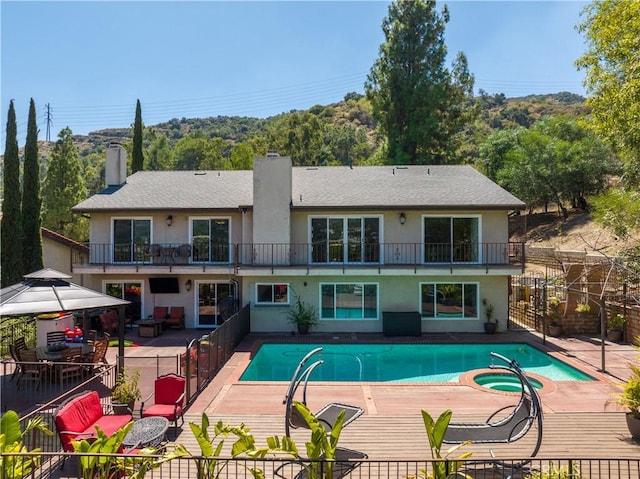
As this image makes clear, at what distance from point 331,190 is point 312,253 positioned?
3233 mm

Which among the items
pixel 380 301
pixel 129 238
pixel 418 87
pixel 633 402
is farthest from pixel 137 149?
pixel 633 402

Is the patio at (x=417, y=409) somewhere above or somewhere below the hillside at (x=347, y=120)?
below

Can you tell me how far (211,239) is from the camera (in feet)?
62.1

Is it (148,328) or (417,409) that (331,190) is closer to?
(148,328)

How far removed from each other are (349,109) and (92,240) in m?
97.9

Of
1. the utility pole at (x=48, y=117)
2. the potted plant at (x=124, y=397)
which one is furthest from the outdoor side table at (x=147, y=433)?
the utility pole at (x=48, y=117)

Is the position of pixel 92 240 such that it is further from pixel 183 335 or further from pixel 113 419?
pixel 113 419

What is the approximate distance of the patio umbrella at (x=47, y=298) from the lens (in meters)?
9.34

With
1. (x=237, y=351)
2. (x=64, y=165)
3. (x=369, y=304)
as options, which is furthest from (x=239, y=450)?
(x=64, y=165)

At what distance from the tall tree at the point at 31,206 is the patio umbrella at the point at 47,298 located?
45.5 ft

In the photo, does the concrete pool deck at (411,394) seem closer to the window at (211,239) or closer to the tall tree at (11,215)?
the window at (211,239)

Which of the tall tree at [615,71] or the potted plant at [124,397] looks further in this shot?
the tall tree at [615,71]

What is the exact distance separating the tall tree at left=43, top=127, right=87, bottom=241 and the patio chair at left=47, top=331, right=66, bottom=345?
18663 mm

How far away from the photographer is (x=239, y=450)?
5.21 metres
